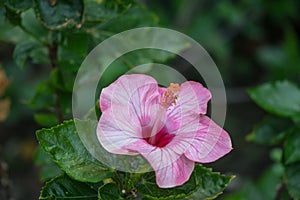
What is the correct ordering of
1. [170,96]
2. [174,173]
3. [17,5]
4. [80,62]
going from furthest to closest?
[80,62], [17,5], [170,96], [174,173]

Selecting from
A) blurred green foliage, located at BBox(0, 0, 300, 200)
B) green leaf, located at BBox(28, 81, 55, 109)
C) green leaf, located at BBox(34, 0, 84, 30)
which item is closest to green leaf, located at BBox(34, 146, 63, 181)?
blurred green foliage, located at BBox(0, 0, 300, 200)

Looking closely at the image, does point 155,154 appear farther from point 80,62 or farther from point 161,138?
point 80,62

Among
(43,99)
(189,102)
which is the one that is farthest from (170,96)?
(43,99)

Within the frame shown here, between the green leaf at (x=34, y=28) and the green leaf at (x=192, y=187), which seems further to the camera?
the green leaf at (x=34, y=28)

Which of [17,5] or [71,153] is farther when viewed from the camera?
[17,5]

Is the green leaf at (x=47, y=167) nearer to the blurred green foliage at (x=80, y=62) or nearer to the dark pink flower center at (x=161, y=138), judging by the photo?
the blurred green foliage at (x=80, y=62)

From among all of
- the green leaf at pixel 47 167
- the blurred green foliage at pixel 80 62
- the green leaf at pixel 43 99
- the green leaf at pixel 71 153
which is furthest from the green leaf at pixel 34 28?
the green leaf at pixel 71 153
